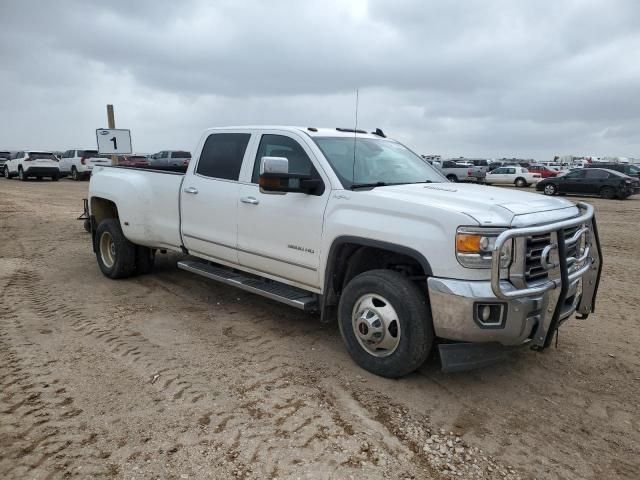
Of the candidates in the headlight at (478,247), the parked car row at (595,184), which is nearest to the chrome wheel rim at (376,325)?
the headlight at (478,247)

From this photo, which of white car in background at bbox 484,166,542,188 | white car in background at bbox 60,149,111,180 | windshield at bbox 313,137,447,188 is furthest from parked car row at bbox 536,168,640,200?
white car in background at bbox 60,149,111,180

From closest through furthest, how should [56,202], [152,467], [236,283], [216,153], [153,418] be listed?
[152,467] → [153,418] → [236,283] → [216,153] → [56,202]

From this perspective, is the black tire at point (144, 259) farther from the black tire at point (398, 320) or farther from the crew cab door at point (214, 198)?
the black tire at point (398, 320)

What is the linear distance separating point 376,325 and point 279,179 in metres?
1.35

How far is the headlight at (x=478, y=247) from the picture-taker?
3351mm

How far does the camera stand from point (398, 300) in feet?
12.1

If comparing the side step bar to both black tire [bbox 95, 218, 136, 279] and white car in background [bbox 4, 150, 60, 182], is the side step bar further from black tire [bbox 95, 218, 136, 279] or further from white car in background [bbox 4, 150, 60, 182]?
white car in background [bbox 4, 150, 60, 182]

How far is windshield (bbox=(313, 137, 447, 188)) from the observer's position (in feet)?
14.6

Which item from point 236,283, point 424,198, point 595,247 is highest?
point 424,198

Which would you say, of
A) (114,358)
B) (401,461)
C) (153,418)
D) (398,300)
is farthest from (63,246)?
(401,461)

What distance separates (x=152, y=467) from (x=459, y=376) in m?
2.38

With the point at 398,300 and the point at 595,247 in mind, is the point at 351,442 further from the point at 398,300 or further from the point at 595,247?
the point at 595,247

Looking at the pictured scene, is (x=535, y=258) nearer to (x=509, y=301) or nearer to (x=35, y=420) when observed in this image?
(x=509, y=301)

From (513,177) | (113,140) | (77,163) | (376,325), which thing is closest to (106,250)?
(376,325)
